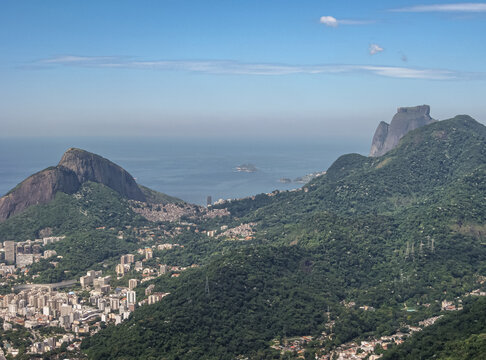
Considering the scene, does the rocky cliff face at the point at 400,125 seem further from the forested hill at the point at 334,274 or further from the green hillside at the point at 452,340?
the green hillside at the point at 452,340

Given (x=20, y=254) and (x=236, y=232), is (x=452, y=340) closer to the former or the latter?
(x=236, y=232)

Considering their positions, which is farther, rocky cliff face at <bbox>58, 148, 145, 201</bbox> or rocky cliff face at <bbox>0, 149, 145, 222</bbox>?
rocky cliff face at <bbox>58, 148, 145, 201</bbox>

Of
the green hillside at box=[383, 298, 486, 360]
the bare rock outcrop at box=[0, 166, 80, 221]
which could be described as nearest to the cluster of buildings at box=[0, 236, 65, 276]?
the bare rock outcrop at box=[0, 166, 80, 221]

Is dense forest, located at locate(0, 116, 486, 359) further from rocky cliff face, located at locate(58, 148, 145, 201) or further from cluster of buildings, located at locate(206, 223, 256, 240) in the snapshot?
rocky cliff face, located at locate(58, 148, 145, 201)

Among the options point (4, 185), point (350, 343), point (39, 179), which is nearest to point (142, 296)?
point (350, 343)

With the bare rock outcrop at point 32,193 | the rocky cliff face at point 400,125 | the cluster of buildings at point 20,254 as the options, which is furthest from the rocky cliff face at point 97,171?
the rocky cliff face at point 400,125

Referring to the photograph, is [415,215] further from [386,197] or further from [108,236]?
[108,236]

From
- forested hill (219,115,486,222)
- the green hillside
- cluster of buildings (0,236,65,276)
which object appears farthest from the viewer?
forested hill (219,115,486,222)
